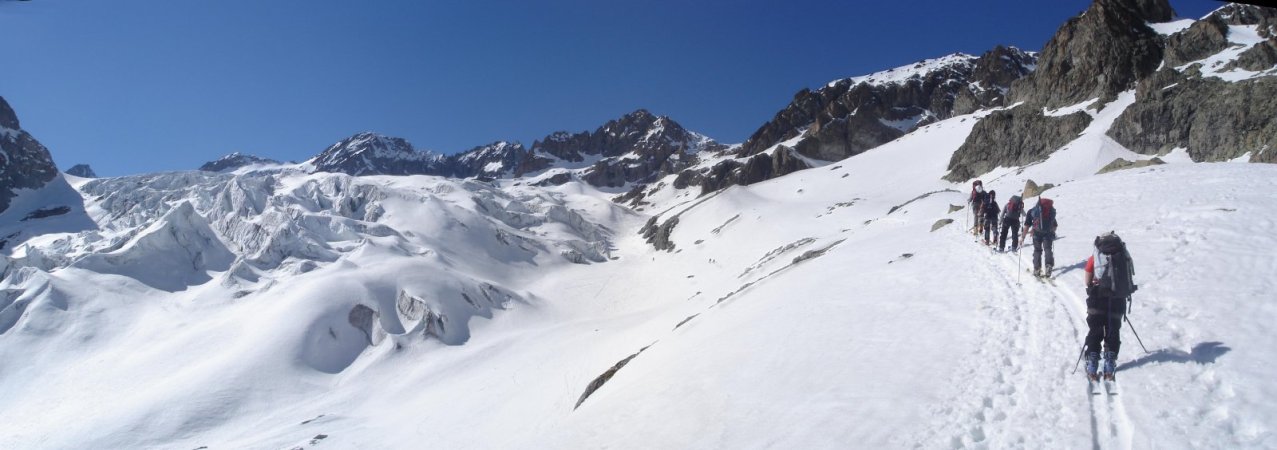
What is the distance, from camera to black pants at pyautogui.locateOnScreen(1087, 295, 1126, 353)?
865 centimetres

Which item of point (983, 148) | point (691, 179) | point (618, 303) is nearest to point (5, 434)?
point (618, 303)

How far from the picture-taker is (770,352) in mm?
13492

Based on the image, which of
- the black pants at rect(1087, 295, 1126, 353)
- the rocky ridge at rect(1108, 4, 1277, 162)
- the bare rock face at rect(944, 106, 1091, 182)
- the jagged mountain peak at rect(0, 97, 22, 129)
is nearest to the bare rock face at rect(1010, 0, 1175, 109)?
the rocky ridge at rect(1108, 4, 1277, 162)

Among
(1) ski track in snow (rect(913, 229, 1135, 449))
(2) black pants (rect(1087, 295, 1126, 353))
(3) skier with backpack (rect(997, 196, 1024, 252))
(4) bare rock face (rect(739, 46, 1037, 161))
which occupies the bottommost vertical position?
(1) ski track in snow (rect(913, 229, 1135, 449))

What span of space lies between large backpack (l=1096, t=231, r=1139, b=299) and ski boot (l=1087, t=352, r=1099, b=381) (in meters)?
0.99

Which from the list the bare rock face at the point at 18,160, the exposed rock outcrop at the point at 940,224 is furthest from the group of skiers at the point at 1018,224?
the bare rock face at the point at 18,160

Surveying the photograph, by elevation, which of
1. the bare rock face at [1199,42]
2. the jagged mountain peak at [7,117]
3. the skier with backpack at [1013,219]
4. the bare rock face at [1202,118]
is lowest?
the skier with backpack at [1013,219]

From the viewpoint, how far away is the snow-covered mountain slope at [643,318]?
908cm

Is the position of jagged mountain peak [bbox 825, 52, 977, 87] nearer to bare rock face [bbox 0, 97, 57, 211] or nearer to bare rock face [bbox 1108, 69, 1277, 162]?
bare rock face [bbox 1108, 69, 1277, 162]

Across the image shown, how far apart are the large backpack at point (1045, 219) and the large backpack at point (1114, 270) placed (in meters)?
6.99

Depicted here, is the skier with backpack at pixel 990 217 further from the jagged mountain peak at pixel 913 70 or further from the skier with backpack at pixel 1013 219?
the jagged mountain peak at pixel 913 70

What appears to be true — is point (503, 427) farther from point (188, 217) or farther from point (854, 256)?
point (188, 217)

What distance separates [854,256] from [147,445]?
39497 millimetres

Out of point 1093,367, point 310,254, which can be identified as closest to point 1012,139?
point 1093,367
